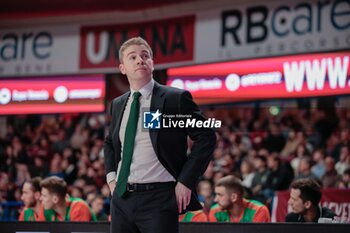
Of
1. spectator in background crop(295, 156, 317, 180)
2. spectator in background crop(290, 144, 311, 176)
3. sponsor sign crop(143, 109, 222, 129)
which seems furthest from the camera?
spectator in background crop(290, 144, 311, 176)

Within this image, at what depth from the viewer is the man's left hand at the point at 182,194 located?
3.87m

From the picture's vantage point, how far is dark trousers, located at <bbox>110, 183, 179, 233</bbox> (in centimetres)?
384

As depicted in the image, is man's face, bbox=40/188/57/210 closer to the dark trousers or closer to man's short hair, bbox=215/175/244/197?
man's short hair, bbox=215/175/244/197

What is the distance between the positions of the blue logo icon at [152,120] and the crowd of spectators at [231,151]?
4.95 metres

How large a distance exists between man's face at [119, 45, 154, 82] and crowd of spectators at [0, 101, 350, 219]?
16.2ft

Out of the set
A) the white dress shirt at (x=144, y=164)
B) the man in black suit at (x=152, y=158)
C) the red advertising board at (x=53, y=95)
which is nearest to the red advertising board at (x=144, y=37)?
the red advertising board at (x=53, y=95)

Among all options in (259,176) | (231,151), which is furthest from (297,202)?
(231,151)

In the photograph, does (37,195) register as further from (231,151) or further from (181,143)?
(231,151)

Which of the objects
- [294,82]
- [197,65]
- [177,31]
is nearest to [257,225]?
[294,82]

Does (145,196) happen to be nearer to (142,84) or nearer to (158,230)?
(158,230)

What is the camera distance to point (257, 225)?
16.3 feet

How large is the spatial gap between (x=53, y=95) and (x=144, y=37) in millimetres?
1732

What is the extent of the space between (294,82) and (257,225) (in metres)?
5.29

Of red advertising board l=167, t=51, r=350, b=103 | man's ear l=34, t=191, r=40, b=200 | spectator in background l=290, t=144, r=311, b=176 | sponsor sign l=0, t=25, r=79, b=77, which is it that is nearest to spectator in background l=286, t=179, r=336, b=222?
man's ear l=34, t=191, r=40, b=200
